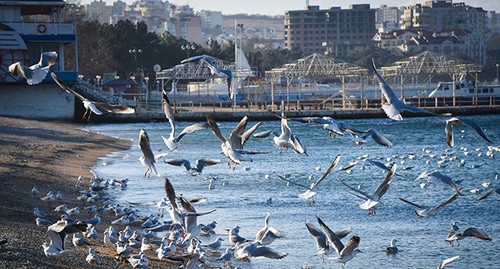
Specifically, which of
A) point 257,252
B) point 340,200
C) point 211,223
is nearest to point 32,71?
point 211,223

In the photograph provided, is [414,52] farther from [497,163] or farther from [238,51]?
[497,163]

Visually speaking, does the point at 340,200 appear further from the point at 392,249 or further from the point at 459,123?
the point at 459,123

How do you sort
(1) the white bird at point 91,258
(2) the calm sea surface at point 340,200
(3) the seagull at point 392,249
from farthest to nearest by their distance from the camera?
(2) the calm sea surface at point 340,200, (3) the seagull at point 392,249, (1) the white bird at point 91,258

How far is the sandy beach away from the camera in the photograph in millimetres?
12758

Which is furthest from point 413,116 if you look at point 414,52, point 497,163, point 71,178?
point 414,52

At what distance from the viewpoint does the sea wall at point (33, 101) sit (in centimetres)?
4944

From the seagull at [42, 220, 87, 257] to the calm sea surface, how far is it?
378 centimetres

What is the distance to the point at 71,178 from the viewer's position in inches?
926

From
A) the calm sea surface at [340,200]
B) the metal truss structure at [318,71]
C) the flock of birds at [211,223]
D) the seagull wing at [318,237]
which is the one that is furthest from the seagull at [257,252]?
the metal truss structure at [318,71]

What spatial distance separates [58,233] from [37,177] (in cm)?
1000

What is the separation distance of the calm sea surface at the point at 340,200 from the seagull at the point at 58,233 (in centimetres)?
378

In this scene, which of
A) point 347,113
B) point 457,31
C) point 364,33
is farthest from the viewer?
point 364,33

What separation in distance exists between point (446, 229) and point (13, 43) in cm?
3336

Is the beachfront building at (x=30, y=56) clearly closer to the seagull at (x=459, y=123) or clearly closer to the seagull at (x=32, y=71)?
the seagull at (x=32, y=71)
